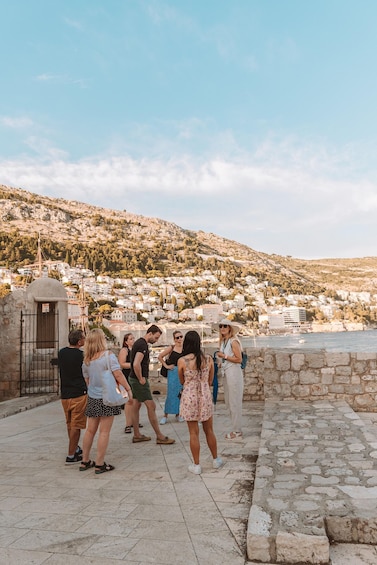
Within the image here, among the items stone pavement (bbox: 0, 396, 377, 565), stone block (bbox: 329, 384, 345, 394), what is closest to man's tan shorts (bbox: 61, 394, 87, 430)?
stone pavement (bbox: 0, 396, 377, 565)

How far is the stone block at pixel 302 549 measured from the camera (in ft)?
8.31

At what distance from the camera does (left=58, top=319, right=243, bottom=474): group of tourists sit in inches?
165

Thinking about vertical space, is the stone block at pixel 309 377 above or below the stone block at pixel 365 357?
below

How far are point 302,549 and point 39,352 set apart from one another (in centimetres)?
1026

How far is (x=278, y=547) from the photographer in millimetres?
2584

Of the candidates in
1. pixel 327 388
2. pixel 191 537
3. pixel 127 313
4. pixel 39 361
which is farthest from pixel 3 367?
pixel 127 313

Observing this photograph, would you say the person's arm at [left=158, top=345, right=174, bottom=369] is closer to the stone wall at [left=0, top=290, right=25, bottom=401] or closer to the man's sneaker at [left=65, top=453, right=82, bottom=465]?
the man's sneaker at [left=65, top=453, right=82, bottom=465]

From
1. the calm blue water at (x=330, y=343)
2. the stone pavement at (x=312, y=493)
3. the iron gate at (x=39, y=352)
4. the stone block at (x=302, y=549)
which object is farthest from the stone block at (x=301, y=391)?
the calm blue water at (x=330, y=343)

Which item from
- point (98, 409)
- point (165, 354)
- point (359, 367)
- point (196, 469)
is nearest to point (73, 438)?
point (98, 409)

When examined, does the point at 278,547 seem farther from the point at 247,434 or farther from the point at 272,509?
the point at 247,434

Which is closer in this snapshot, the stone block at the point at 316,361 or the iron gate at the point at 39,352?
the stone block at the point at 316,361

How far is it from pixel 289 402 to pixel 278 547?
5136 mm

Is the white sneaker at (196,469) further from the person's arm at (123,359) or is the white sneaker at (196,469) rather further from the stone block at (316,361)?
the stone block at (316,361)

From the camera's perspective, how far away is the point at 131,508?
3330 mm
